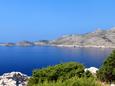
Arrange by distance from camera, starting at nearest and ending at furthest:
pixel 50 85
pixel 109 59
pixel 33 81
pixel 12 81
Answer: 1. pixel 50 85
2. pixel 33 81
3. pixel 109 59
4. pixel 12 81

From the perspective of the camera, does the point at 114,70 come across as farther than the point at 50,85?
Yes

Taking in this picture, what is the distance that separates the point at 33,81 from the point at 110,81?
476 centimetres

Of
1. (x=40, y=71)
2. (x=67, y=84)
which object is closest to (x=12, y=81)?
(x=40, y=71)

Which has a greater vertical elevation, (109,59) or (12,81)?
(109,59)

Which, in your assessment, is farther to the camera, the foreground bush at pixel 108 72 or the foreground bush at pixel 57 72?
the foreground bush at pixel 108 72

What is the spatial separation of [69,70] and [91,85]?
10316 millimetres

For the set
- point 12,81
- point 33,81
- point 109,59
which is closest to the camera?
point 33,81

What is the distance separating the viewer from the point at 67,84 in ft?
41.3

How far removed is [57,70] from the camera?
23109 millimetres

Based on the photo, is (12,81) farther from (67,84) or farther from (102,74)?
(67,84)

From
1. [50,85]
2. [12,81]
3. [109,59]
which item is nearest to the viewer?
[50,85]

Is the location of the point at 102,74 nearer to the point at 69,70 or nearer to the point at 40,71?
the point at 69,70

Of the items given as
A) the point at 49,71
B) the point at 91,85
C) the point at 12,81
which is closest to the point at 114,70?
the point at 49,71

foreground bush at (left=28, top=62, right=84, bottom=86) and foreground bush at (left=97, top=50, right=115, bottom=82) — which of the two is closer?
foreground bush at (left=28, top=62, right=84, bottom=86)
